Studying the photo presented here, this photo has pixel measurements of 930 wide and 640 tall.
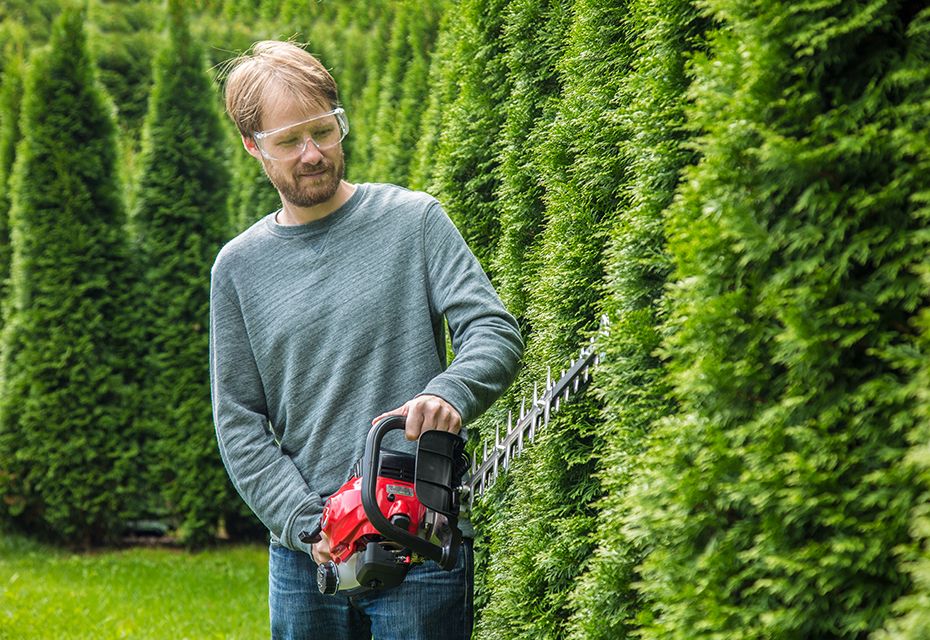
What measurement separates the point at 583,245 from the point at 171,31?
6.92 meters

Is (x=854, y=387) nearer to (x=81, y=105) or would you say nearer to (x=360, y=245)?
(x=360, y=245)

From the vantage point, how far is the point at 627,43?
2922mm

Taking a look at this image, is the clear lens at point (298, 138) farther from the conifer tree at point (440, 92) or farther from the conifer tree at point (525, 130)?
the conifer tree at point (440, 92)

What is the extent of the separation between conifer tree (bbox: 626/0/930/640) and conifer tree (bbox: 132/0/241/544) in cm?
719

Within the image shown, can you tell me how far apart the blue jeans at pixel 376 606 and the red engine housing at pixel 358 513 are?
21 centimetres

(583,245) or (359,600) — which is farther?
(583,245)

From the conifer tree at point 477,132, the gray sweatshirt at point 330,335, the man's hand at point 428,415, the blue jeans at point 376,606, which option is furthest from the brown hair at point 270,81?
the conifer tree at point 477,132

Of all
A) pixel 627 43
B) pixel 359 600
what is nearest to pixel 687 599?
pixel 359 600

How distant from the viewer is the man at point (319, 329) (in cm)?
268

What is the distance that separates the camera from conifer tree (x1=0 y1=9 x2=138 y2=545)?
841 cm

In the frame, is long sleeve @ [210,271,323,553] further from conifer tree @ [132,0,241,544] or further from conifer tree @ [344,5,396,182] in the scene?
conifer tree @ [132,0,241,544]

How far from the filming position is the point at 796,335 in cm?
164

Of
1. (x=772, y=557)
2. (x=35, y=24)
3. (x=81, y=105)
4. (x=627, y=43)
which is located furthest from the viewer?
(x=35, y=24)

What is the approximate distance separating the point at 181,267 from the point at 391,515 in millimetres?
6846
